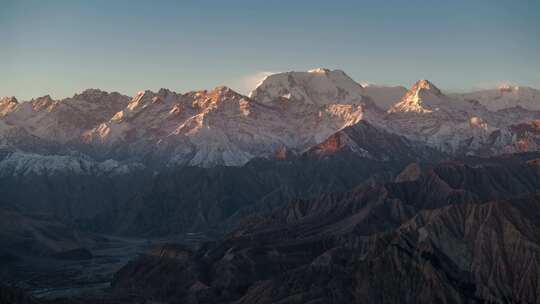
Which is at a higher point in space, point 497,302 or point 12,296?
point 12,296

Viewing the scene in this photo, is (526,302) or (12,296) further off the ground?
(12,296)

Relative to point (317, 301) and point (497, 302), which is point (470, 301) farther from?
point (317, 301)

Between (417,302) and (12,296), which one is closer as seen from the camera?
(12,296)

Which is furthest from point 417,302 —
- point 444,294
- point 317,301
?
point 317,301

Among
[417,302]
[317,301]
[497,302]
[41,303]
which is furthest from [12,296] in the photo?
[497,302]

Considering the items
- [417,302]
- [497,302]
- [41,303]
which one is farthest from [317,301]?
[41,303]

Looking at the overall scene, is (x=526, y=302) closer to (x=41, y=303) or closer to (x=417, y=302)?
(x=417, y=302)

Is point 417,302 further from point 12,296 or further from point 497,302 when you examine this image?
point 12,296
